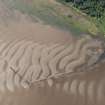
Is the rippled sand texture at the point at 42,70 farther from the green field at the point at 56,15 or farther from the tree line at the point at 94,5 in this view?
the tree line at the point at 94,5

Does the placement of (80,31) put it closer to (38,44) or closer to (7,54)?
(38,44)

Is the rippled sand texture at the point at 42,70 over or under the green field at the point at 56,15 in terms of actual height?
under

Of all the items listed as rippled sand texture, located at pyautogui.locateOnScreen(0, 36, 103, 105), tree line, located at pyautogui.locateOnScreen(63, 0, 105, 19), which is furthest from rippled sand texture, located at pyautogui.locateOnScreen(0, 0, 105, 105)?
tree line, located at pyautogui.locateOnScreen(63, 0, 105, 19)

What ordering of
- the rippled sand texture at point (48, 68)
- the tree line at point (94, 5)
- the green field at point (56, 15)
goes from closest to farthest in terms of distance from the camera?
the rippled sand texture at point (48, 68), the green field at point (56, 15), the tree line at point (94, 5)

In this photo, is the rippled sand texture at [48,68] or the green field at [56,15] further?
the green field at [56,15]

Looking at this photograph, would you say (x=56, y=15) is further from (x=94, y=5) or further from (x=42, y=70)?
(x=94, y=5)

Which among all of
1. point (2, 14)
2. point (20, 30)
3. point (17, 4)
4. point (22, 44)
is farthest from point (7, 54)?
point (17, 4)

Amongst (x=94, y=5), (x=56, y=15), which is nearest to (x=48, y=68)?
(x=56, y=15)

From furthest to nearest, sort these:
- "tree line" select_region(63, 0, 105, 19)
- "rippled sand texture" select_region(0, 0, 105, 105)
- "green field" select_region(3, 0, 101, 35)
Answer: "tree line" select_region(63, 0, 105, 19), "green field" select_region(3, 0, 101, 35), "rippled sand texture" select_region(0, 0, 105, 105)

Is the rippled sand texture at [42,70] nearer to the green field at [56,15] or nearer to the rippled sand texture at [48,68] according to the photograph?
the rippled sand texture at [48,68]

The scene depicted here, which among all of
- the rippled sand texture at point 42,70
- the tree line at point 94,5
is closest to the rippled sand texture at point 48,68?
the rippled sand texture at point 42,70

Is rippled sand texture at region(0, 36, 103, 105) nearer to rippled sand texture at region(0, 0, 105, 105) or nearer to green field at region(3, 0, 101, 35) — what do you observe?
rippled sand texture at region(0, 0, 105, 105)

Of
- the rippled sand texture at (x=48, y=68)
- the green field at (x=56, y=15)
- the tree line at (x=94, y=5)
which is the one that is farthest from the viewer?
the tree line at (x=94, y=5)
